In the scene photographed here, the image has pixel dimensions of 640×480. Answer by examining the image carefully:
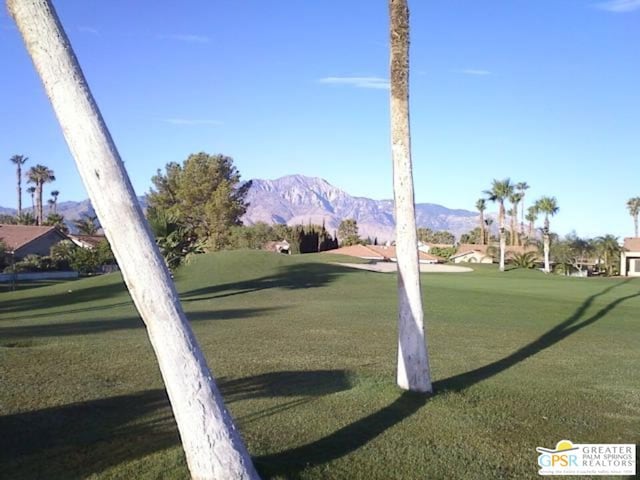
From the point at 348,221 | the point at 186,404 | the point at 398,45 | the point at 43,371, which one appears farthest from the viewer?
the point at 348,221

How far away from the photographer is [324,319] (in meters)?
19.9

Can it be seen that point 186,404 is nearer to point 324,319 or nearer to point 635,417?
point 635,417

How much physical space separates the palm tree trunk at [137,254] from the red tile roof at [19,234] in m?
64.5

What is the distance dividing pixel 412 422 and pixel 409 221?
276 centimetres

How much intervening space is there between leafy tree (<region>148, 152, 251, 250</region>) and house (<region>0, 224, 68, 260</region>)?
1151cm

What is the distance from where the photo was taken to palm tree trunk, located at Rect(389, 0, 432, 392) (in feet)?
29.0

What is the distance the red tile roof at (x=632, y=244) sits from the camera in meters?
78.7

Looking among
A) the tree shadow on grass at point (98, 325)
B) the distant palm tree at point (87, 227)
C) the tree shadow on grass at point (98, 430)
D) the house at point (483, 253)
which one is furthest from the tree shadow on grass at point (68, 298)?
the distant palm tree at point (87, 227)

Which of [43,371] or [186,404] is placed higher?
[186,404]

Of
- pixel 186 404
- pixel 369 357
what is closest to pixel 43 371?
pixel 369 357

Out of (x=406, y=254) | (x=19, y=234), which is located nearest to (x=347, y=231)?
(x=19, y=234)

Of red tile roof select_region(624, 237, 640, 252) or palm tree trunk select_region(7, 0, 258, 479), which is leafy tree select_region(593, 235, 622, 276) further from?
palm tree trunk select_region(7, 0, 258, 479)

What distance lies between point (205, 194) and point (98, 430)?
7166 centimetres

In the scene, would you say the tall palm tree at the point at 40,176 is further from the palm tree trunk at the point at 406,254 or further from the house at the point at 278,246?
the palm tree trunk at the point at 406,254
